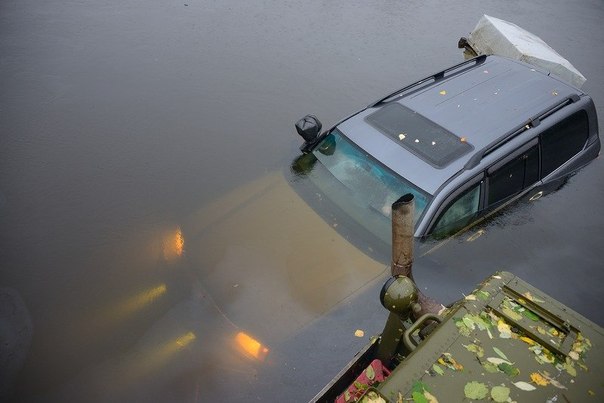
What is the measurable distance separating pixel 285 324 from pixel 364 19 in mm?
8807

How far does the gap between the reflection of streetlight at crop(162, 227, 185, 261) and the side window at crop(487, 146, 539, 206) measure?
3.54m

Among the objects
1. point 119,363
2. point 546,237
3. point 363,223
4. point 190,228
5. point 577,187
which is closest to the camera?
point 119,363

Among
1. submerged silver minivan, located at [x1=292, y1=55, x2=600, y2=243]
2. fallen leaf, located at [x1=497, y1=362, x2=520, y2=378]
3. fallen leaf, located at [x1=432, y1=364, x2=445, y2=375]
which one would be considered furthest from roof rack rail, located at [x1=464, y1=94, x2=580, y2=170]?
fallen leaf, located at [x1=432, y1=364, x2=445, y2=375]

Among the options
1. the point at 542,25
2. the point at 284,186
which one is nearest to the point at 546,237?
the point at 284,186

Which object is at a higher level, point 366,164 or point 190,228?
point 366,164

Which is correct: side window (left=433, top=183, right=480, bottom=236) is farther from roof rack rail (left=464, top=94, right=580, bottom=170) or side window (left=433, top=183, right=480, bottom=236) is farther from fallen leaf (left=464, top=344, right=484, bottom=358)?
fallen leaf (left=464, top=344, right=484, bottom=358)

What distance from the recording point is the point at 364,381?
2.98m

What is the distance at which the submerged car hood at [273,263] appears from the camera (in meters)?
3.97

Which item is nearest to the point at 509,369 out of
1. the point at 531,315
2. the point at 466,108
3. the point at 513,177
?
the point at 531,315

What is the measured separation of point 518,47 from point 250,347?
288 inches

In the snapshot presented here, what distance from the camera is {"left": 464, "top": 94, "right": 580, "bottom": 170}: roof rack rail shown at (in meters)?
4.31

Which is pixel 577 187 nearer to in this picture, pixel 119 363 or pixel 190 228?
pixel 190 228

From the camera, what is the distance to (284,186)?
5066 mm

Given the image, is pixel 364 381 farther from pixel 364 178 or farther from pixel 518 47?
pixel 518 47
